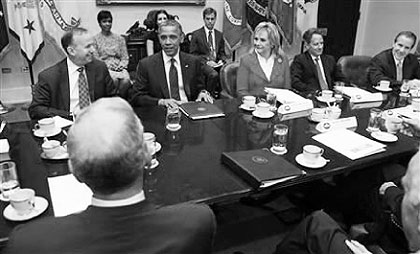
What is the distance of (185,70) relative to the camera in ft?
9.87

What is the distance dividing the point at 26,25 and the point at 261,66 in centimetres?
275

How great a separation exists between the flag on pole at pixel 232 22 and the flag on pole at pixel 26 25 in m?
2.27

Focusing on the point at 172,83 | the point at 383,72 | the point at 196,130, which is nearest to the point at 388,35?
the point at 383,72

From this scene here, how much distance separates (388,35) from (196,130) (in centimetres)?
498

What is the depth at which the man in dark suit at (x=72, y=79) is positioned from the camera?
249 cm

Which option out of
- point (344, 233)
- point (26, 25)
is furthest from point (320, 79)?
point (26, 25)

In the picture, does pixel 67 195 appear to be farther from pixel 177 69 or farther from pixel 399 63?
pixel 399 63

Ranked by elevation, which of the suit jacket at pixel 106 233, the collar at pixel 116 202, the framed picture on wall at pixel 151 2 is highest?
the framed picture on wall at pixel 151 2

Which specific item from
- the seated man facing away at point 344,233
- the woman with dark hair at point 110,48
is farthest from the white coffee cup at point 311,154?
the woman with dark hair at point 110,48

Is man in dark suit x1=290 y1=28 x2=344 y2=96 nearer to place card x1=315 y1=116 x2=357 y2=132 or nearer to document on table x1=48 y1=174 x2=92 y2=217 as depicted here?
place card x1=315 y1=116 x2=357 y2=132

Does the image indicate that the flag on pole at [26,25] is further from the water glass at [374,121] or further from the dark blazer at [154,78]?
the water glass at [374,121]

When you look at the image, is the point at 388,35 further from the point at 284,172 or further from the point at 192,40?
the point at 284,172

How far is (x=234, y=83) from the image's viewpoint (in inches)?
129

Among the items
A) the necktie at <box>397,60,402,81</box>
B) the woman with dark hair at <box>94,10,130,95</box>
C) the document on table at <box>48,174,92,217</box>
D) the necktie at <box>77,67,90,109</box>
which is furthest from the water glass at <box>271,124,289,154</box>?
the woman with dark hair at <box>94,10,130,95</box>
